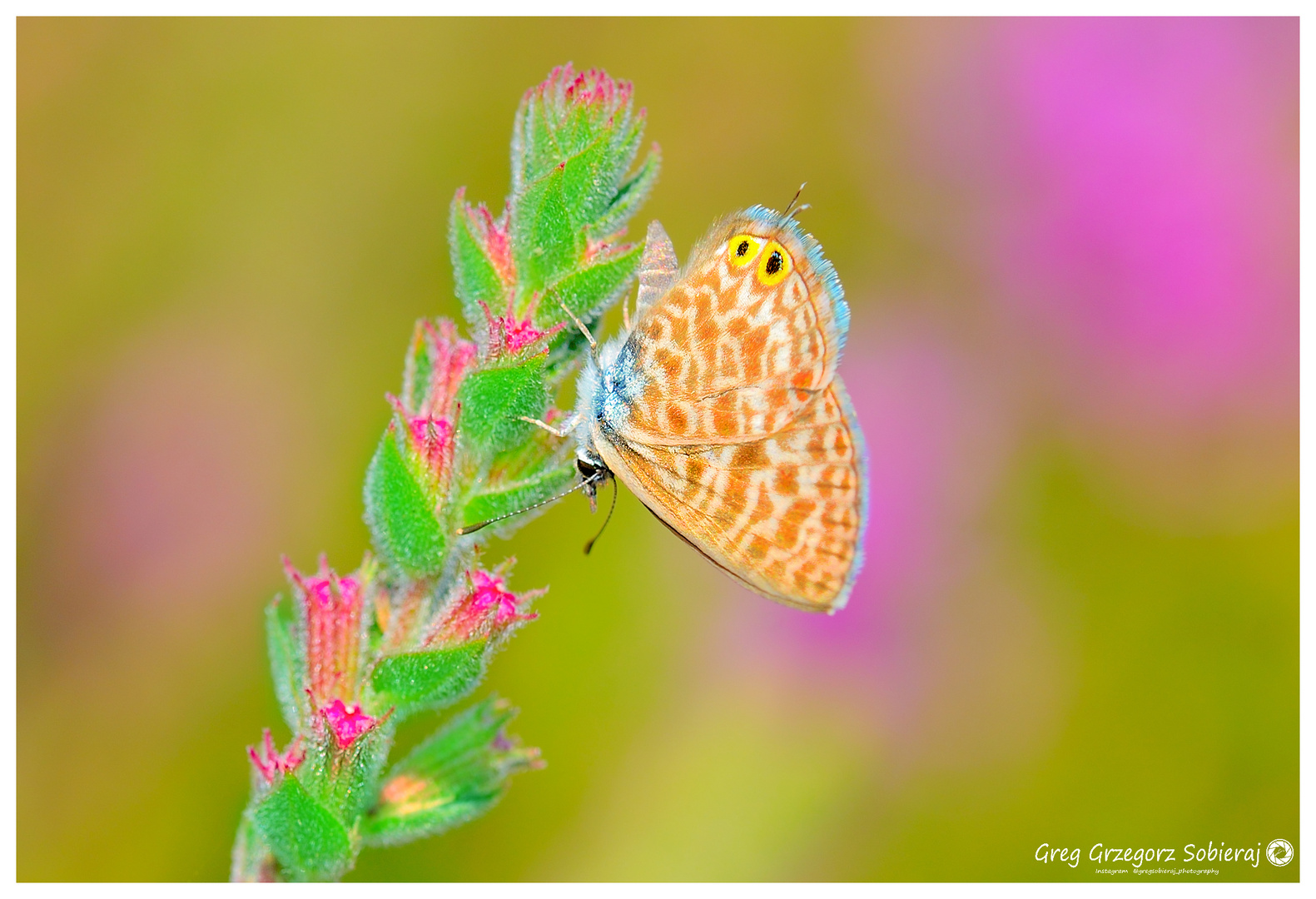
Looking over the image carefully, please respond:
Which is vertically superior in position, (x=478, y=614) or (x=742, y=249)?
(x=742, y=249)

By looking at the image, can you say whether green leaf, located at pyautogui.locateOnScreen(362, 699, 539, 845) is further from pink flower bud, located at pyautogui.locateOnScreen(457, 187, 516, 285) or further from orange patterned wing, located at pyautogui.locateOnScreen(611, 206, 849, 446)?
pink flower bud, located at pyautogui.locateOnScreen(457, 187, 516, 285)

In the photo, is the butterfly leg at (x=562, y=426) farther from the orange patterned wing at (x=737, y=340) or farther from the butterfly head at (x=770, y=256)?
the butterfly head at (x=770, y=256)

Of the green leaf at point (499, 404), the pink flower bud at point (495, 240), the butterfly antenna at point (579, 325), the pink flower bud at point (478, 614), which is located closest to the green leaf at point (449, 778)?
the pink flower bud at point (478, 614)

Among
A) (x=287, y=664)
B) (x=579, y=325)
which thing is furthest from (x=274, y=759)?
(x=579, y=325)

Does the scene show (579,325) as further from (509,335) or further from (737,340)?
(737,340)

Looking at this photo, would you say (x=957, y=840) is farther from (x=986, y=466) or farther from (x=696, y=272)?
(x=696, y=272)

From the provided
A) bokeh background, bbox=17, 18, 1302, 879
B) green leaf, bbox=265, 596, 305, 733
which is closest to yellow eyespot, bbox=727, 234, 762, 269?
green leaf, bbox=265, 596, 305, 733
